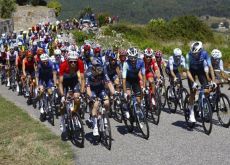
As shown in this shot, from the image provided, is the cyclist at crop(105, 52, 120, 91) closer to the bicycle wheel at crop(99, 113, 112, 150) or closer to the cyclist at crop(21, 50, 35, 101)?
the cyclist at crop(21, 50, 35, 101)

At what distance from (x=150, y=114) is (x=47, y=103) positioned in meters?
3.12

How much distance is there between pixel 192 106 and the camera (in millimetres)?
12594

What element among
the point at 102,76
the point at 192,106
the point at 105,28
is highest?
the point at 102,76

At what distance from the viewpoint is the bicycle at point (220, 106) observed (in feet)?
41.3

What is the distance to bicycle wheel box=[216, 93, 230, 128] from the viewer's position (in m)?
12.6

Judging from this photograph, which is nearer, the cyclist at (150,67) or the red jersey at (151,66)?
the cyclist at (150,67)

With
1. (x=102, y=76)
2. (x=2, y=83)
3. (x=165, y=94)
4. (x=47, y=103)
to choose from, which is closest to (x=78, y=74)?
(x=102, y=76)

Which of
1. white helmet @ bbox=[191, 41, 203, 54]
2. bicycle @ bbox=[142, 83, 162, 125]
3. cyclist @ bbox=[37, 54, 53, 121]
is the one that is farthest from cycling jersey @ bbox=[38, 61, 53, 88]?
white helmet @ bbox=[191, 41, 203, 54]

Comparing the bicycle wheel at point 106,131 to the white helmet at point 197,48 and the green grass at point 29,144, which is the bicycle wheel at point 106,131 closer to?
the green grass at point 29,144

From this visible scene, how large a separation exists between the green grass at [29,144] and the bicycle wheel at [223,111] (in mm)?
4057

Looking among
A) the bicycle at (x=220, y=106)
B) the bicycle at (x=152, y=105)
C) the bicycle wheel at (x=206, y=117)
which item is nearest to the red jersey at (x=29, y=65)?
the bicycle at (x=152, y=105)

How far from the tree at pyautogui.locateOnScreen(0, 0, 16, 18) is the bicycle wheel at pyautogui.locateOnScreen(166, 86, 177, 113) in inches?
1849

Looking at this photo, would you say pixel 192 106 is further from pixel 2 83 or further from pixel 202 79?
pixel 2 83

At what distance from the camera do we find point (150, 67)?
1532 centimetres
